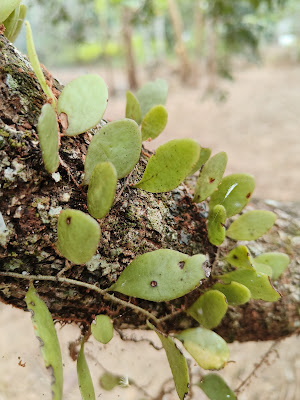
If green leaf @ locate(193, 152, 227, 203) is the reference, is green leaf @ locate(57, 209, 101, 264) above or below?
below

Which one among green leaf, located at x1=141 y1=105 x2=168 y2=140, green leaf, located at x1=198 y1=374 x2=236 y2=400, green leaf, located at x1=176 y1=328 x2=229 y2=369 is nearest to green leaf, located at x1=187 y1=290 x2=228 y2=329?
green leaf, located at x1=176 y1=328 x2=229 y2=369

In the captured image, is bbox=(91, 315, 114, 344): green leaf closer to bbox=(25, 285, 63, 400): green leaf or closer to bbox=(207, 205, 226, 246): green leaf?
bbox=(25, 285, 63, 400): green leaf

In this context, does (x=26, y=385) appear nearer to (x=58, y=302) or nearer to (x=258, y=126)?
(x=58, y=302)

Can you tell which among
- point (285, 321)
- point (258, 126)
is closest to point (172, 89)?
point (258, 126)

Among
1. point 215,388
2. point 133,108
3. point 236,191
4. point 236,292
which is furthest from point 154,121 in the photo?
point 215,388

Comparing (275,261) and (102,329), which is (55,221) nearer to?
(102,329)

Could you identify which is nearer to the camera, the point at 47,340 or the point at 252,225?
the point at 47,340

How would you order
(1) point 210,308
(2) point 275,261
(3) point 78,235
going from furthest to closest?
(2) point 275,261 → (1) point 210,308 → (3) point 78,235
